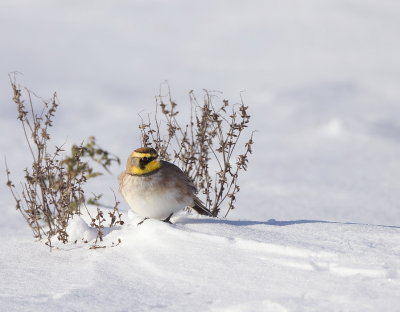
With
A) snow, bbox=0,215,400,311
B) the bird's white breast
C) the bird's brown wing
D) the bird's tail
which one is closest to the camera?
snow, bbox=0,215,400,311

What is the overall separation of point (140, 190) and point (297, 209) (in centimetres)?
365

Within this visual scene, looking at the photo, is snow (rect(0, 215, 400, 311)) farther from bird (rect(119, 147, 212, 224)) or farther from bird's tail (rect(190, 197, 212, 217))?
bird (rect(119, 147, 212, 224))

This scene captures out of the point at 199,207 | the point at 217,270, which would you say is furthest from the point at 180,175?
the point at 217,270

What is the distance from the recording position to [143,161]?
5.34 m

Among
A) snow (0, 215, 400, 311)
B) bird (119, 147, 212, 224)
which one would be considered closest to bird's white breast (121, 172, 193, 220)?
bird (119, 147, 212, 224)

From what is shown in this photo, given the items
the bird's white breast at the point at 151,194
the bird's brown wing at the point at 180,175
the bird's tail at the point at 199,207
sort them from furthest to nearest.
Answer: the bird's tail at the point at 199,207 → the bird's brown wing at the point at 180,175 → the bird's white breast at the point at 151,194

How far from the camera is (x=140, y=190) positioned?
5.32 meters

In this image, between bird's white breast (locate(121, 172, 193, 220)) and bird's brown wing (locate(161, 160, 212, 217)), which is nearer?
bird's white breast (locate(121, 172, 193, 220))

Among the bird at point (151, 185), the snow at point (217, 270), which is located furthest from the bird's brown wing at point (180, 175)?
the snow at point (217, 270)

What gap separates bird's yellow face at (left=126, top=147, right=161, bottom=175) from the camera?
5.34 metres

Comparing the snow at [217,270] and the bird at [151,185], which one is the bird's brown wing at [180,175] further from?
the snow at [217,270]

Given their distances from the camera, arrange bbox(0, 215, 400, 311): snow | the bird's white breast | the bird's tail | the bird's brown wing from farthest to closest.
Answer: the bird's tail → the bird's brown wing → the bird's white breast → bbox(0, 215, 400, 311): snow

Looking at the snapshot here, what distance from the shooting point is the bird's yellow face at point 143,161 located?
5336mm

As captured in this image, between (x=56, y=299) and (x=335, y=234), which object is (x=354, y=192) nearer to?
(x=335, y=234)
